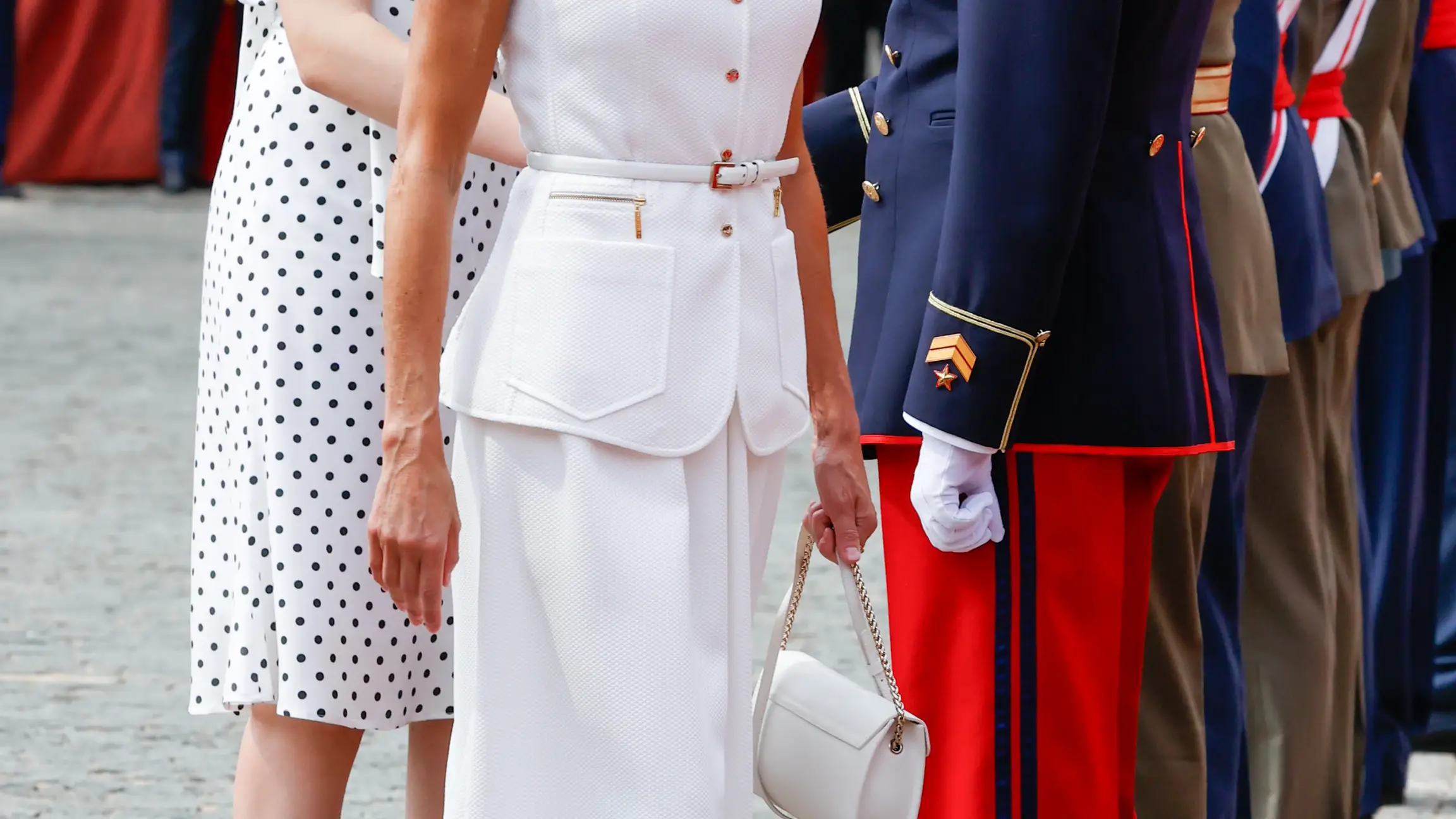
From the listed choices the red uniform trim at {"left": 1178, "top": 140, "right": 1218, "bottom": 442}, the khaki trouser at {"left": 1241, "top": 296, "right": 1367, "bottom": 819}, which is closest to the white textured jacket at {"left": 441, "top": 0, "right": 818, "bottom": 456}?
the red uniform trim at {"left": 1178, "top": 140, "right": 1218, "bottom": 442}

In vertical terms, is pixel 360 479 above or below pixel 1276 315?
below

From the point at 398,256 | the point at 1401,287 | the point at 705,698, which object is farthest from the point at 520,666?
the point at 1401,287

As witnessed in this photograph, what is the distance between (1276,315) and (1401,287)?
1.35m

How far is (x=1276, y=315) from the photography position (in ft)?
9.61

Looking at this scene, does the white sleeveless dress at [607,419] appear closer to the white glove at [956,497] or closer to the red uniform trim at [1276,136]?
the white glove at [956,497]

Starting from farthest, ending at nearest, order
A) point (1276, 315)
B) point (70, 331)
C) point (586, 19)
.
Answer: point (70, 331) → point (1276, 315) → point (586, 19)

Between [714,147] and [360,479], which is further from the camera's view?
[360,479]

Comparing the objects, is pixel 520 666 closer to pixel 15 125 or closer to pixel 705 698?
pixel 705 698

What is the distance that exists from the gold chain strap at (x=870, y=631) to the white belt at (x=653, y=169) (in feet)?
1.67

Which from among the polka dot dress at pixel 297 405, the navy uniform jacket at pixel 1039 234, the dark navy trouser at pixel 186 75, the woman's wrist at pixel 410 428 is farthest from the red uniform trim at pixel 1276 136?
the dark navy trouser at pixel 186 75

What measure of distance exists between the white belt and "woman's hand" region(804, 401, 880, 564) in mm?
411

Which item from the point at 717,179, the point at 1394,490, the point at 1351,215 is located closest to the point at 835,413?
the point at 717,179

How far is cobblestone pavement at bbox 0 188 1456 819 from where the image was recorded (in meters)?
3.83

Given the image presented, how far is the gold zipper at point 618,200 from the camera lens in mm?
1837
